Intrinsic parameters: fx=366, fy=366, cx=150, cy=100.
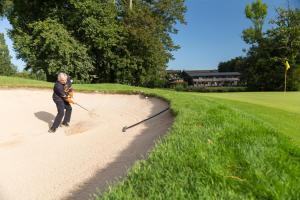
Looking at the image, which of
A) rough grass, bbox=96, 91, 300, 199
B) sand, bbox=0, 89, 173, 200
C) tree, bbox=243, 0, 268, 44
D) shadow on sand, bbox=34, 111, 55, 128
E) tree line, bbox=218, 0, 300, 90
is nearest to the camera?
rough grass, bbox=96, 91, 300, 199

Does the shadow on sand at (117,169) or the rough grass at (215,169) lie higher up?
the rough grass at (215,169)

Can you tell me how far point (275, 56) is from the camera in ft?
165

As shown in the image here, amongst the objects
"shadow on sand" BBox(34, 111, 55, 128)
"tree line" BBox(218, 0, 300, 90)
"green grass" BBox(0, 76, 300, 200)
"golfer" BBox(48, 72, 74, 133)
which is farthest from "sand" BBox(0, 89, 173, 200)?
"tree line" BBox(218, 0, 300, 90)

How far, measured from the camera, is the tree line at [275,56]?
48625mm

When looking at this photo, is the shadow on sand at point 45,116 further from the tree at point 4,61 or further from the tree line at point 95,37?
the tree at point 4,61

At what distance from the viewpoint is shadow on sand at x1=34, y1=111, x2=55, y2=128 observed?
44.3 feet

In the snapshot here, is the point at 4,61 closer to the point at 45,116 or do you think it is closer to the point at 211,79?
the point at 211,79

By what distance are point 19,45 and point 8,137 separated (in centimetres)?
2366

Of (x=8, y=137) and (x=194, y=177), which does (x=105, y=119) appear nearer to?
(x=8, y=137)

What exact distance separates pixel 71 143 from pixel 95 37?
24979 mm

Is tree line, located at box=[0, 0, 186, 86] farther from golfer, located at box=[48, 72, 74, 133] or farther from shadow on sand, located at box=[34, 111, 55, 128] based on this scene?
golfer, located at box=[48, 72, 74, 133]

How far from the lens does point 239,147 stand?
213 inches

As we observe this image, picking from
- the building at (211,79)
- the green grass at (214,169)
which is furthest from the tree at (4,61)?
the green grass at (214,169)

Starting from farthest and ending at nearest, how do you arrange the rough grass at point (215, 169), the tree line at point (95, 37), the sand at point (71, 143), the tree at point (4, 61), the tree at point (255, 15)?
the tree at point (4, 61) < the tree at point (255, 15) < the tree line at point (95, 37) < the sand at point (71, 143) < the rough grass at point (215, 169)
